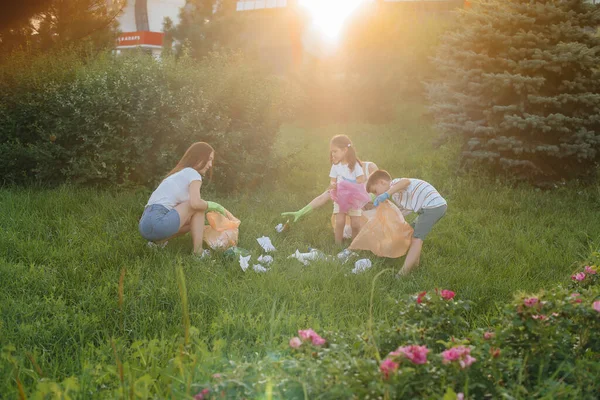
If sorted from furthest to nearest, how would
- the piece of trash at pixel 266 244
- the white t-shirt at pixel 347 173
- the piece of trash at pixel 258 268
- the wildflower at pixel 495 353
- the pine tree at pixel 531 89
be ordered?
1. the pine tree at pixel 531 89
2. the white t-shirt at pixel 347 173
3. the piece of trash at pixel 266 244
4. the piece of trash at pixel 258 268
5. the wildflower at pixel 495 353

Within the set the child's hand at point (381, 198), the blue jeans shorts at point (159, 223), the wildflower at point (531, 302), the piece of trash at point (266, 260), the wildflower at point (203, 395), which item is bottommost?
the piece of trash at point (266, 260)

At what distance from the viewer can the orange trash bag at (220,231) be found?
5.38 meters

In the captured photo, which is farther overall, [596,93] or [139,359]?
[596,93]

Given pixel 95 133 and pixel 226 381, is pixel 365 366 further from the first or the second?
pixel 95 133

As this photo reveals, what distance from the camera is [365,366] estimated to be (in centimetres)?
213

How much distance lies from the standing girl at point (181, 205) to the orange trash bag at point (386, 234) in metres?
1.54

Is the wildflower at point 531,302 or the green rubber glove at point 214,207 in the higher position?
the wildflower at point 531,302

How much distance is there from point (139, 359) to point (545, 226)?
202 inches

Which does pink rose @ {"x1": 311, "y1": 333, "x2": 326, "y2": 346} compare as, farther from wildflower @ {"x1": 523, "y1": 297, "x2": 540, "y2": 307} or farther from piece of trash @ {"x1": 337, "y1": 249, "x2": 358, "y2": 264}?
piece of trash @ {"x1": 337, "y1": 249, "x2": 358, "y2": 264}

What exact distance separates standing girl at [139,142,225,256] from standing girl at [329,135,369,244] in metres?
1.37

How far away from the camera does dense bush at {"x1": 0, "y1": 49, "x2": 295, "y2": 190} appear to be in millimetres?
7242

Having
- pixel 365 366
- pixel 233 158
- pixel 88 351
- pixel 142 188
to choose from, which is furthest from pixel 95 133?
pixel 365 366

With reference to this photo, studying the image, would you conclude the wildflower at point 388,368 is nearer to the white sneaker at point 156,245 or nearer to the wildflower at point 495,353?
the wildflower at point 495,353

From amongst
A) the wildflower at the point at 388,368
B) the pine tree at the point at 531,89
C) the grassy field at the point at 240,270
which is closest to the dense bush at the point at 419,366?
the wildflower at the point at 388,368
